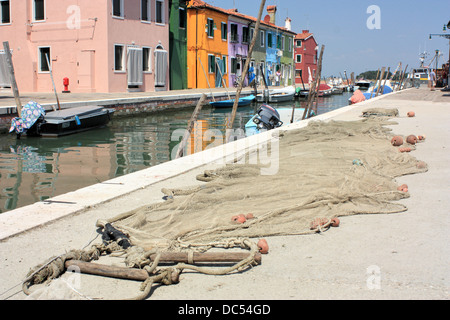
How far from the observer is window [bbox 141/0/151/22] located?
81.6 ft

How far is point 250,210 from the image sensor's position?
3945mm

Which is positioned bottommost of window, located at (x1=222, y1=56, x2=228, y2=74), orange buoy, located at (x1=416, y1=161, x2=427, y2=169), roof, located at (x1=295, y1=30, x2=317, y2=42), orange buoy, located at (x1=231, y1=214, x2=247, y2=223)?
orange buoy, located at (x1=231, y1=214, x2=247, y2=223)

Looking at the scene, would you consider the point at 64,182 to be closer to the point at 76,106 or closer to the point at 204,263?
the point at 204,263

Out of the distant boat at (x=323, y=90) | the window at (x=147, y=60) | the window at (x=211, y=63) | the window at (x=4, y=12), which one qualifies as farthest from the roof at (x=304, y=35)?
the window at (x=4, y=12)

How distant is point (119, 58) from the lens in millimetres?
23328

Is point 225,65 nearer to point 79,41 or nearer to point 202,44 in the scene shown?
point 202,44

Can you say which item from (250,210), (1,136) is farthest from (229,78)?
→ (250,210)

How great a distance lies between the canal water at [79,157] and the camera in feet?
26.6

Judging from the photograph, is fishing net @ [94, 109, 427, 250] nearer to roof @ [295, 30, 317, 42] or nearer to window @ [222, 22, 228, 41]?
window @ [222, 22, 228, 41]

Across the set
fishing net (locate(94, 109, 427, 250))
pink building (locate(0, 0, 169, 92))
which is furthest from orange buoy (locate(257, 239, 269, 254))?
pink building (locate(0, 0, 169, 92))

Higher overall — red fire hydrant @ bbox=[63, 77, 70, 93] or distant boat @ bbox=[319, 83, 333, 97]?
distant boat @ bbox=[319, 83, 333, 97]

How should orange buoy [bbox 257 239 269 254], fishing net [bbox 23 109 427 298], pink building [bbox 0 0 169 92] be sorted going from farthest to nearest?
pink building [bbox 0 0 169 92] < fishing net [bbox 23 109 427 298] < orange buoy [bbox 257 239 269 254]

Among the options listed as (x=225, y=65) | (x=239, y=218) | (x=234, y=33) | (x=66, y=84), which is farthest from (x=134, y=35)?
(x=239, y=218)
